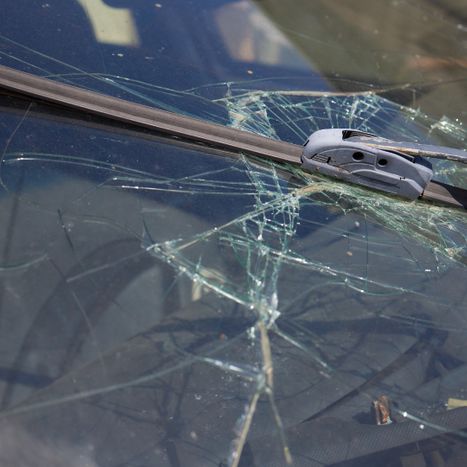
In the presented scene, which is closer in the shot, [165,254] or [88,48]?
[165,254]

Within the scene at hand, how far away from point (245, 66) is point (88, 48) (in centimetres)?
46

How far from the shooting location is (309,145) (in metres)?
1.78

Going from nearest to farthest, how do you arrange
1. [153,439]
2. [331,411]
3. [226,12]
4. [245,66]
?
1. [153,439]
2. [331,411]
3. [245,66]
4. [226,12]

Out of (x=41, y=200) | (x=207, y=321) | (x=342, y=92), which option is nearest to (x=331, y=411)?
(x=207, y=321)

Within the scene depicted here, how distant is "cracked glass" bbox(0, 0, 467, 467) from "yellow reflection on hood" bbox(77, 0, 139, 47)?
0.01 metres

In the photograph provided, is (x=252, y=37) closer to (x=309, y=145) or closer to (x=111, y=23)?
(x=111, y=23)

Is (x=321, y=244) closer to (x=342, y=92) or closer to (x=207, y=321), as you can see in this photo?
(x=207, y=321)

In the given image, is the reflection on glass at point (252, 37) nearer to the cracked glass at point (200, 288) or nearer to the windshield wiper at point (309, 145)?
the cracked glass at point (200, 288)

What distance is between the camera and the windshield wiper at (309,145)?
1.74 meters

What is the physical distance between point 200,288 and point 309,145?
0.53 m

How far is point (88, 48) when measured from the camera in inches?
79.9

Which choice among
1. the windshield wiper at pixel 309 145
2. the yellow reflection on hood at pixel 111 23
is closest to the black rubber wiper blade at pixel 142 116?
the windshield wiper at pixel 309 145

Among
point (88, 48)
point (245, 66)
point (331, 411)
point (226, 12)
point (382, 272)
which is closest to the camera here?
point (331, 411)

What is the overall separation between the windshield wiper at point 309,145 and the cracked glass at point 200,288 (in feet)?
0.09
